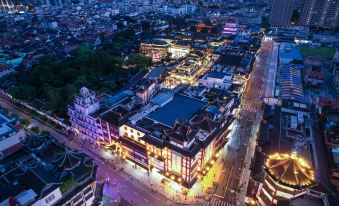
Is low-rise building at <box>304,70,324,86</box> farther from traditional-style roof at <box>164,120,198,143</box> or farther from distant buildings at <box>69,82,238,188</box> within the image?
traditional-style roof at <box>164,120,198,143</box>

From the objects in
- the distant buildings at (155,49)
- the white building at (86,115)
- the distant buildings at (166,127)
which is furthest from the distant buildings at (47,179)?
the distant buildings at (155,49)

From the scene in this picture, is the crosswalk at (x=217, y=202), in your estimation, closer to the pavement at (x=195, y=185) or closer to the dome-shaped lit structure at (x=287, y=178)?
the pavement at (x=195, y=185)

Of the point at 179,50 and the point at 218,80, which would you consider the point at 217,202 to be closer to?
the point at 218,80

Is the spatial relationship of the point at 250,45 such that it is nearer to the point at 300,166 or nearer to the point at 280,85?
the point at 280,85

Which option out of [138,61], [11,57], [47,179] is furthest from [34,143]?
[11,57]

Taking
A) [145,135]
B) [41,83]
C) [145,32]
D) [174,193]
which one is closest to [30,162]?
[145,135]

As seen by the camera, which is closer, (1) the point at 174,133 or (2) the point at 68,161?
(2) the point at 68,161
